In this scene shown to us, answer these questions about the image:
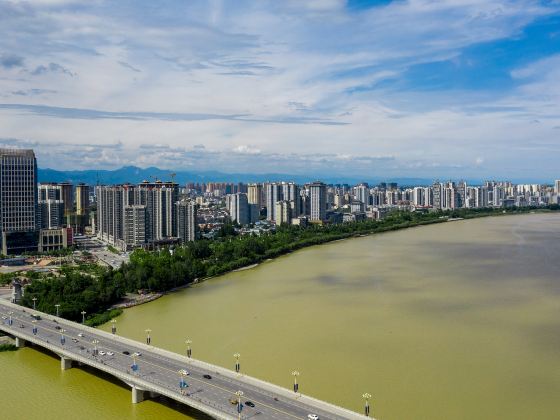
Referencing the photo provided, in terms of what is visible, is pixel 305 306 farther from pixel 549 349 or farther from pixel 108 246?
pixel 108 246

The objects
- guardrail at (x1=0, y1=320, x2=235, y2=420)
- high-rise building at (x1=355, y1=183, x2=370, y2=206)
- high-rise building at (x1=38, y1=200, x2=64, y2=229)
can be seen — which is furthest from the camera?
high-rise building at (x1=355, y1=183, x2=370, y2=206)

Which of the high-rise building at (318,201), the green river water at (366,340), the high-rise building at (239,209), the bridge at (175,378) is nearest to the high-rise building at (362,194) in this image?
the high-rise building at (318,201)

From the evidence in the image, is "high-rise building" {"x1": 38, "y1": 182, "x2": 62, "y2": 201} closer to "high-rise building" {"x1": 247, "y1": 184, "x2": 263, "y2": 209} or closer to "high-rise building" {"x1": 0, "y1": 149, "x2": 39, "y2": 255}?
"high-rise building" {"x1": 0, "y1": 149, "x2": 39, "y2": 255}

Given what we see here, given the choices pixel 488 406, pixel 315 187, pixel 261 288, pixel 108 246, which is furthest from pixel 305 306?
pixel 315 187

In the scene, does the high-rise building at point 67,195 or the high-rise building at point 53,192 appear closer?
the high-rise building at point 67,195

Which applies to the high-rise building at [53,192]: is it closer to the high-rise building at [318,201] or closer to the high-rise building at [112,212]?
the high-rise building at [112,212]

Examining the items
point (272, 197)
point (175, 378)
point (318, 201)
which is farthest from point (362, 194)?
point (175, 378)

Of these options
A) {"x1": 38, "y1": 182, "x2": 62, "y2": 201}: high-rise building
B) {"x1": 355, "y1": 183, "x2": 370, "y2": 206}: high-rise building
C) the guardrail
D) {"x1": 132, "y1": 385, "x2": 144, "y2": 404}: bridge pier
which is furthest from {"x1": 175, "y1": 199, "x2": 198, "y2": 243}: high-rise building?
{"x1": 355, "y1": 183, "x2": 370, "y2": 206}: high-rise building
